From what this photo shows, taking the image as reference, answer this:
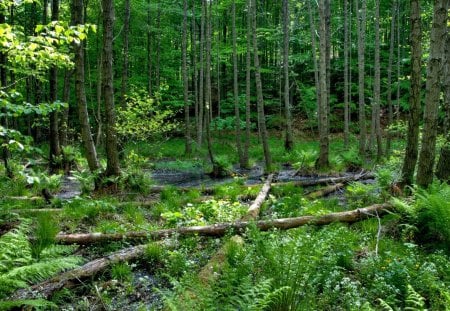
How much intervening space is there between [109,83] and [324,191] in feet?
19.6

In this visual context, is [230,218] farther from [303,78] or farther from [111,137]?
[303,78]

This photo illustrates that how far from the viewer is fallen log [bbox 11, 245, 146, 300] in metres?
3.97

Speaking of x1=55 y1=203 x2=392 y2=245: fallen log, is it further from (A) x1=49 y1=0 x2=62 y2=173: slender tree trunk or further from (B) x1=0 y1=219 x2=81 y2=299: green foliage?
(A) x1=49 y1=0 x2=62 y2=173: slender tree trunk

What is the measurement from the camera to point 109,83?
9.19 meters

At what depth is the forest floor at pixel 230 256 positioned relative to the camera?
3422 mm

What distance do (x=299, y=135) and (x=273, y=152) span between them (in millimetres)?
7771

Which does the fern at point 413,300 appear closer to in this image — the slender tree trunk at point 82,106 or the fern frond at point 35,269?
the fern frond at point 35,269

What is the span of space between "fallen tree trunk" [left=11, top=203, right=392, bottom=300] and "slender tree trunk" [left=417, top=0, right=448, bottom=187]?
895 millimetres

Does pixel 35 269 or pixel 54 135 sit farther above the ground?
pixel 54 135

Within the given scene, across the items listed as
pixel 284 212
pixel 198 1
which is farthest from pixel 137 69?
pixel 284 212

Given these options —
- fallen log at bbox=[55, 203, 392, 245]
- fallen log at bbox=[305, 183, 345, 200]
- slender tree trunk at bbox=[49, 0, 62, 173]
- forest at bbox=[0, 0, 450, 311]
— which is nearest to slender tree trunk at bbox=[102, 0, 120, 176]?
forest at bbox=[0, 0, 450, 311]

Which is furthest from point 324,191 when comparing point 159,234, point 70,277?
point 70,277

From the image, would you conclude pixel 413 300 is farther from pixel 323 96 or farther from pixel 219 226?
pixel 323 96

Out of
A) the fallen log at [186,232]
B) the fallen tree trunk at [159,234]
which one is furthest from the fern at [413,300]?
the fallen log at [186,232]
